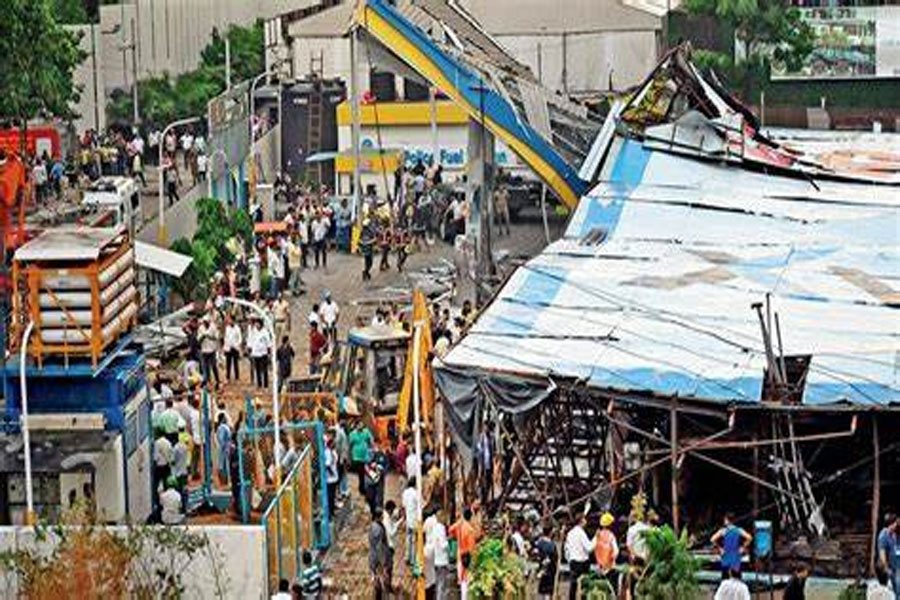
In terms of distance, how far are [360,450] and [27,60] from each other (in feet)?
47.6

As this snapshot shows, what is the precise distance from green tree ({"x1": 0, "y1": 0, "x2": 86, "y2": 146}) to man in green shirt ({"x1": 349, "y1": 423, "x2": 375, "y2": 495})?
12310 millimetres

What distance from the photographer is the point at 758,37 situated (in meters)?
62.2

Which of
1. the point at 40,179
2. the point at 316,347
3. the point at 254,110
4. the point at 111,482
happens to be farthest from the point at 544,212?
the point at 111,482

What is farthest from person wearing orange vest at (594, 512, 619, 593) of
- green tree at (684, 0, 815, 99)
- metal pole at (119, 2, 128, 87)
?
metal pole at (119, 2, 128, 87)

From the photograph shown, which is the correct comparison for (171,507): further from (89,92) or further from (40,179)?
(89,92)

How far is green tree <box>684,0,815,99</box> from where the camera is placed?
61.8 meters

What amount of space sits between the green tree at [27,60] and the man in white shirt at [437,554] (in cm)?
1707

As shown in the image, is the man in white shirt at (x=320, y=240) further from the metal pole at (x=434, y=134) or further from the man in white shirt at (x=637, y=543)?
the man in white shirt at (x=637, y=543)

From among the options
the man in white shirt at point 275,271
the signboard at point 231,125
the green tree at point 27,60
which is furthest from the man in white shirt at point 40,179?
the man in white shirt at point 275,271

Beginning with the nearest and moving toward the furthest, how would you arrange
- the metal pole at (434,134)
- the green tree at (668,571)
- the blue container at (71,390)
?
the green tree at (668,571) < the blue container at (71,390) < the metal pole at (434,134)

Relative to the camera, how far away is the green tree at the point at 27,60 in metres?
44.7

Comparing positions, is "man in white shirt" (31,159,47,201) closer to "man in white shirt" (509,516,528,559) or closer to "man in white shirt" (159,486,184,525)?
"man in white shirt" (159,486,184,525)

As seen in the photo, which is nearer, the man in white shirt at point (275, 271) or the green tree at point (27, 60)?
the green tree at point (27, 60)

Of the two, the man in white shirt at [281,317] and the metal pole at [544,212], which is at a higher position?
the metal pole at [544,212]
